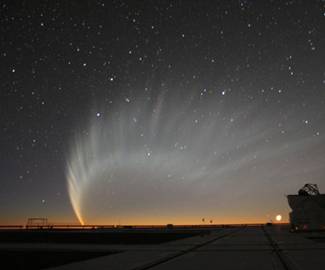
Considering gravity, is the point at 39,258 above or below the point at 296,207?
below

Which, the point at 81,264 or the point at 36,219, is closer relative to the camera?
the point at 81,264

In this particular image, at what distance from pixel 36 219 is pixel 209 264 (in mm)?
94673

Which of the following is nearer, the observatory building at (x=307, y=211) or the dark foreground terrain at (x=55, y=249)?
the dark foreground terrain at (x=55, y=249)

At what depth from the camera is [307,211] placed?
3847 centimetres

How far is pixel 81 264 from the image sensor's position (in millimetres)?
12656

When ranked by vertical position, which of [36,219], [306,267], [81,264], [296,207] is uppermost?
[36,219]

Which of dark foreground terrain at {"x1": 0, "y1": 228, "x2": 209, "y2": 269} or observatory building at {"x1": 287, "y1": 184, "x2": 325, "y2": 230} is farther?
observatory building at {"x1": 287, "y1": 184, "x2": 325, "y2": 230}

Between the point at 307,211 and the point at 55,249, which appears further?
the point at 307,211

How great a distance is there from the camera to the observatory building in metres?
38.3

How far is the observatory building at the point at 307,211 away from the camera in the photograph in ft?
126

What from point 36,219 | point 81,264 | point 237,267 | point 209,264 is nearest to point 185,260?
point 209,264

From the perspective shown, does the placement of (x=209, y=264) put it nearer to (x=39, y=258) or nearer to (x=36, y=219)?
(x=39, y=258)

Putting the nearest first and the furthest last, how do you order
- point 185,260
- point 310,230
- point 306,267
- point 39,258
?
point 306,267 < point 185,260 < point 39,258 < point 310,230

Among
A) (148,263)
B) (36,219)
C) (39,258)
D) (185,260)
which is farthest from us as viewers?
(36,219)
